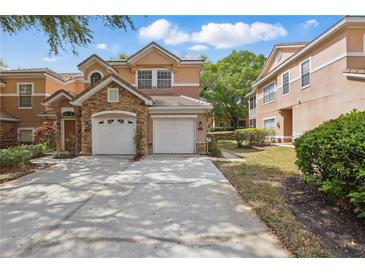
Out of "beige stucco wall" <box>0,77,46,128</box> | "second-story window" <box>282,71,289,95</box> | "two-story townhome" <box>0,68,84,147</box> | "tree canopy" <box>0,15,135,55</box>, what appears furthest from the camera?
"second-story window" <box>282,71,289,95</box>

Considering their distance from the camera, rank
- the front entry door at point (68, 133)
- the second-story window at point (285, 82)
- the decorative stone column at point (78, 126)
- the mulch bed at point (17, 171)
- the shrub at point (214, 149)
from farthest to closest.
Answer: the second-story window at point (285, 82), the front entry door at point (68, 133), the decorative stone column at point (78, 126), the shrub at point (214, 149), the mulch bed at point (17, 171)

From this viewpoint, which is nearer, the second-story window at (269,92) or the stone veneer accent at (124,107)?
the stone veneer accent at (124,107)

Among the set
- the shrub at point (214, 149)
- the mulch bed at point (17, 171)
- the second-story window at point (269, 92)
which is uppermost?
the second-story window at point (269, 92)

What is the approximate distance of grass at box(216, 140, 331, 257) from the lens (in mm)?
3205

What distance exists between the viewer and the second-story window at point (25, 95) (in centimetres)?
1825

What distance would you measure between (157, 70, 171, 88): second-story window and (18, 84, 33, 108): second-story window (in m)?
11.2

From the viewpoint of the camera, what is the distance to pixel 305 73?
16.0 meters

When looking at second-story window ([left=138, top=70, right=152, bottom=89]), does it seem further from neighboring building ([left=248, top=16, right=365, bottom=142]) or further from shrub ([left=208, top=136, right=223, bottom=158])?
neighboring building ([left=248, top=16, right=365, bottom=142])

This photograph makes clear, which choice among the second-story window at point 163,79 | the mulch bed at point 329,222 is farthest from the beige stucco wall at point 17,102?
the mulch bed at point 329,222

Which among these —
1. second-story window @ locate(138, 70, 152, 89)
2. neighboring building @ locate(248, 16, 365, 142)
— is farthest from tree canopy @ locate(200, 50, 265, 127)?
second-story window @ locate(138, 70, 152, 89)

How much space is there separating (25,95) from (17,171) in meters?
12.6

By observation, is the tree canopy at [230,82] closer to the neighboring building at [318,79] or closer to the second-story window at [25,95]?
the neighboring building at [318,79]

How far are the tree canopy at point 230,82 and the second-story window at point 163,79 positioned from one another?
17.9 m

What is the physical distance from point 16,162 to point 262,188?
380 inches
